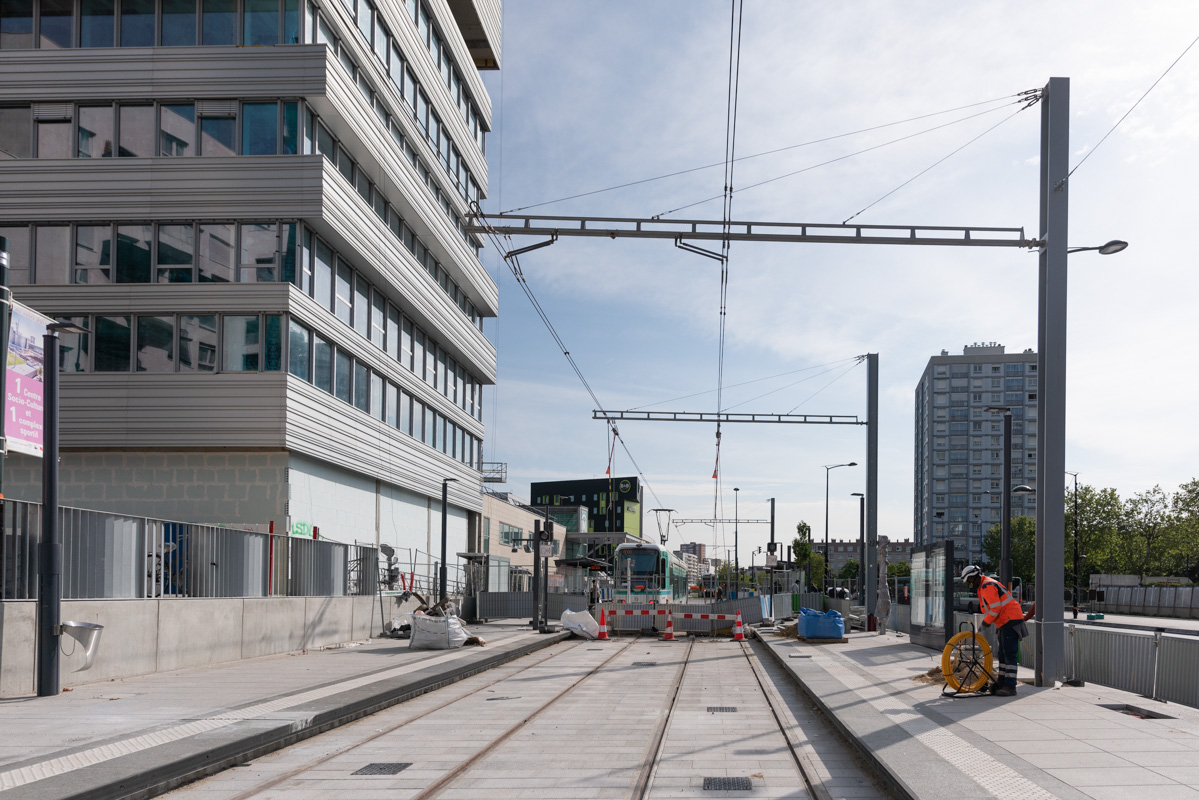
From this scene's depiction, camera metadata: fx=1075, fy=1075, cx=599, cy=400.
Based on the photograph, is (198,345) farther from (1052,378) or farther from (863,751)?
(863,751)

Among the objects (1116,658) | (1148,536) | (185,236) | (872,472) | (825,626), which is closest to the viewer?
(1116,658)

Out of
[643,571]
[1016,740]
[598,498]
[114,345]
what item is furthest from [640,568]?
[598,498]

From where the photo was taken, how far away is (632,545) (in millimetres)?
43656

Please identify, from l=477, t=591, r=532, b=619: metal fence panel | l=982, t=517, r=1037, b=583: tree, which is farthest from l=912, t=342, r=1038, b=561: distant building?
l=477, t=591, r=532, b=619: metal fence panel

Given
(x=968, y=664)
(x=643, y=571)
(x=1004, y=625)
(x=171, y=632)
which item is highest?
(x=1004, y=625)

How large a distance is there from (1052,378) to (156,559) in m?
14.1

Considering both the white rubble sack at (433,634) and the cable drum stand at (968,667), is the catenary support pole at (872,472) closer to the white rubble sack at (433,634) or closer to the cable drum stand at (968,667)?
the white rubble sack at (433,634)

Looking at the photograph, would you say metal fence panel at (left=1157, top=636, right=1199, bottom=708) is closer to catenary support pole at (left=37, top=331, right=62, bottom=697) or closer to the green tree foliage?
catenary support pole at (left=37, top=331, right=62, bottom=697)

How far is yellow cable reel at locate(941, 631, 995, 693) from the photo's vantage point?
44.1 feet

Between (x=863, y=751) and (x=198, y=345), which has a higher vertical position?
(x=198, y=345)

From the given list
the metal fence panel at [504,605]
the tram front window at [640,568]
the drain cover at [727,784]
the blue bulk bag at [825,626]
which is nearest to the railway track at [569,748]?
the drain cover at [727,784]

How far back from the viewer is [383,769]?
8.94m

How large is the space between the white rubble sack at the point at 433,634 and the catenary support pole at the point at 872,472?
15.6 meters

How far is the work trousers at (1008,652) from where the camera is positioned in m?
13.5
